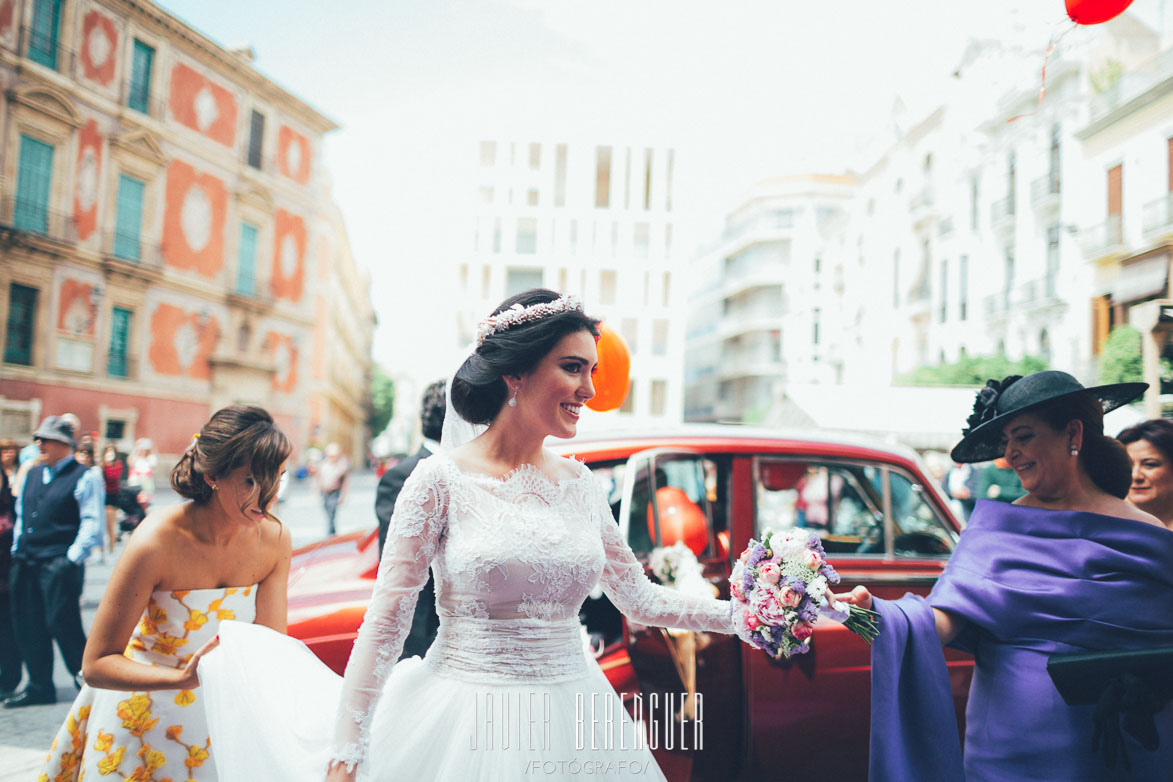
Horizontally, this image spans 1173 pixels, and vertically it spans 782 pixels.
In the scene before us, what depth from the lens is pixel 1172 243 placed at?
5.16 metres

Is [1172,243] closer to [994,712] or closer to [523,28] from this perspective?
[994,712]

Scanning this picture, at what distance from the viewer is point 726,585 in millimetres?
3318

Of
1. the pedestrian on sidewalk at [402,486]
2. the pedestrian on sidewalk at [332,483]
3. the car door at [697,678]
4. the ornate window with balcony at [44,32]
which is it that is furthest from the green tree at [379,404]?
the car door at [697,678]

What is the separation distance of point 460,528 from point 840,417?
1210cm

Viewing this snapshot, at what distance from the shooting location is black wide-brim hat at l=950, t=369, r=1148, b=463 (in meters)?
2.22

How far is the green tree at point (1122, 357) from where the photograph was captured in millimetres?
5984

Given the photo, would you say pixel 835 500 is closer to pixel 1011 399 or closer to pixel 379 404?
pixel 1011 399

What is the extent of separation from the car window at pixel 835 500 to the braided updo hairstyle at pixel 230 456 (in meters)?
2.10

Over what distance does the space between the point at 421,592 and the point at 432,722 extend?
50.4 inches

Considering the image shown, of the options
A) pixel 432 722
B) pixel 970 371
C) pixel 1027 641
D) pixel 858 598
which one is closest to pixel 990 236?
pixel 970 371

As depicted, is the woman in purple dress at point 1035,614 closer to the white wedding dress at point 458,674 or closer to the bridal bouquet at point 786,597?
the bridal bouquet at point 786,597

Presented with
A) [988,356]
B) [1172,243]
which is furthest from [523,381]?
[988,356]

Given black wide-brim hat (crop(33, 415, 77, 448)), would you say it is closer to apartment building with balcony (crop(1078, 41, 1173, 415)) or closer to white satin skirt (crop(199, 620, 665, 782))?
A: white satin skirt (crop(199, 620, 665, 782))

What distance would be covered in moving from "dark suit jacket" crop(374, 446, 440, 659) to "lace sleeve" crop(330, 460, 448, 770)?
3.87 ft
